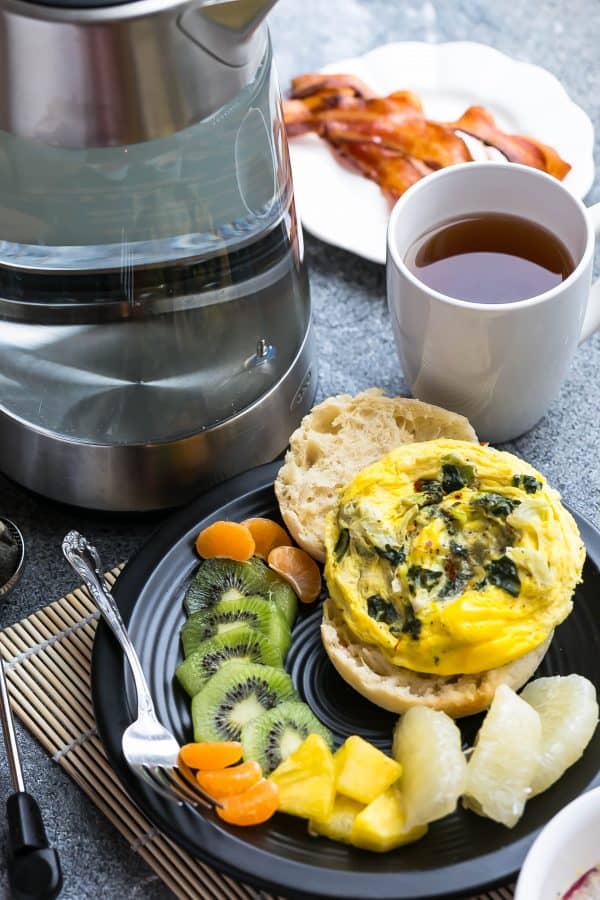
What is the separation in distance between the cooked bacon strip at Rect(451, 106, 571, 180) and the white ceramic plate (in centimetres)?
2

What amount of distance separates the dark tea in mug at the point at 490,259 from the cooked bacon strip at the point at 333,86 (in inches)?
14.1

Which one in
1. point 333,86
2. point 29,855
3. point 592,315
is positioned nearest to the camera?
point 29,855

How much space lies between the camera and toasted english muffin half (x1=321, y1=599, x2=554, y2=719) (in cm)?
98

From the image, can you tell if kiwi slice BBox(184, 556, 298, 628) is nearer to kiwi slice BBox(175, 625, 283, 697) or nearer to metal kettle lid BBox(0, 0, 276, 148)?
kiwi slice BBox(175, 625, 283, 697)

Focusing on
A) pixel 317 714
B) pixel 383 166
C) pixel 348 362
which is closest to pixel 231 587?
pixel 317 714

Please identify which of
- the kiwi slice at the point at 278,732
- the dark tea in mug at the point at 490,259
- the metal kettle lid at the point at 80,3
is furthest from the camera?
the dark tea in mug at the point at 490,259

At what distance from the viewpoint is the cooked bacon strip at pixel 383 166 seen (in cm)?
Answer: 143

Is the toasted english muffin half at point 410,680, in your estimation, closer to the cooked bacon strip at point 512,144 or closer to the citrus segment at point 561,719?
the citrus segment at point 561,719

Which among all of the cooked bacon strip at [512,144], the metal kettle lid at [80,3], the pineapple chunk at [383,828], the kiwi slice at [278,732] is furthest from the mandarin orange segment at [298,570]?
the cooked bacon strip at [512,144]

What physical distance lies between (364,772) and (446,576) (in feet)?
0.59

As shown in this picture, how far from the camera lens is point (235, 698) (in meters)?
1.00

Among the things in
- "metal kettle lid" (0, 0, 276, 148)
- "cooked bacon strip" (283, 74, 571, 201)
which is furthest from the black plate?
"cooked bacon strip" (283, 74, 571, 201)

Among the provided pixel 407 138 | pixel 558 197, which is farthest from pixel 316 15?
pixel 558 197

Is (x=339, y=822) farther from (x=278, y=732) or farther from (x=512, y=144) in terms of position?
(x=512, y=144)
